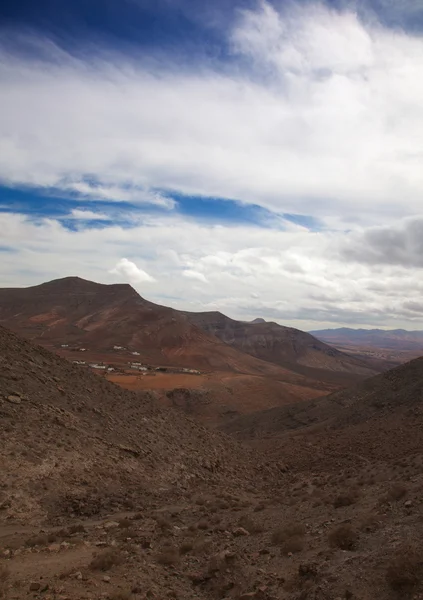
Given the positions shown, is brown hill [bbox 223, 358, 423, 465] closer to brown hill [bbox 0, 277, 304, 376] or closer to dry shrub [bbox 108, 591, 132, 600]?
dry shrub [bbox 108, 591, 132, 600]

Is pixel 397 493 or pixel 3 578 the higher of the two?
pixel 397 493

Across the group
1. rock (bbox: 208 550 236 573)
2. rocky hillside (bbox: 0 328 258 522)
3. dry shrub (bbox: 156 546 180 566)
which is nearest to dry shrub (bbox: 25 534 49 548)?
rocky hillside (bbox: 0 328 258 522)

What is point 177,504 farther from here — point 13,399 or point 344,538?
point 13,399

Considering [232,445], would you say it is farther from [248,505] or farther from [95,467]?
[95,467]

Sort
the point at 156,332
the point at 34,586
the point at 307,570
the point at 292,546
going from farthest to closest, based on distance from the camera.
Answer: the point at 156,332 → the point at 292,546 → the point at 307,570 → the point at 34,586

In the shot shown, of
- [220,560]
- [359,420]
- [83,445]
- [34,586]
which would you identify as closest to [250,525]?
[220,560]

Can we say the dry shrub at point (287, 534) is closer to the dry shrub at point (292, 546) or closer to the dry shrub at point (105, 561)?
the dry shrub at point (292, 546)

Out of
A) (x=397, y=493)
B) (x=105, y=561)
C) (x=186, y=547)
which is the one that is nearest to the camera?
(x=105, y=561)
